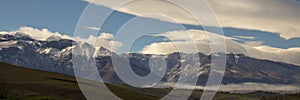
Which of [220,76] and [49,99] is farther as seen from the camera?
[49,99]

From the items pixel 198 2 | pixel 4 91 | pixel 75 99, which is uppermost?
pixel 198 2

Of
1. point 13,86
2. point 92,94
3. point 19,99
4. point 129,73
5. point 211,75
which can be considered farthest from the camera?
point 13,86

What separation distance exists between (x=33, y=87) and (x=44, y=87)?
868 centimetres

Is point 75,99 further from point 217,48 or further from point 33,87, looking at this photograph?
point 217,48

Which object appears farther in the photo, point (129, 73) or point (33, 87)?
point (33, 87)

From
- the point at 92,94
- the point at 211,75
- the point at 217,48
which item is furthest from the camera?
the point at 92,94

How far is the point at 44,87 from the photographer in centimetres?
19638

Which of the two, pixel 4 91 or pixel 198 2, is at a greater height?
pixel 198 2

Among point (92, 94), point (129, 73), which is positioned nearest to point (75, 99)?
point (92, 94)

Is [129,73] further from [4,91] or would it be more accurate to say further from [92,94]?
[92,94]

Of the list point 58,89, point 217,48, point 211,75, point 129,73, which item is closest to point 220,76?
point 211,75

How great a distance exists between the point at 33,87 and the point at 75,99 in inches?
1308

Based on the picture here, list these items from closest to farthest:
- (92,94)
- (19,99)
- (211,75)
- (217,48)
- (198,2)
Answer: (198,2) → (211,75) → (217,48) → (19,99) → (92,94)

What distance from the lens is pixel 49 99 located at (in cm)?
13700
